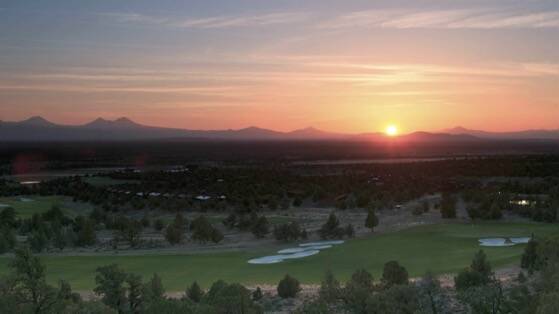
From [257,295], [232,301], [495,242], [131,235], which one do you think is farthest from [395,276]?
[131,235]

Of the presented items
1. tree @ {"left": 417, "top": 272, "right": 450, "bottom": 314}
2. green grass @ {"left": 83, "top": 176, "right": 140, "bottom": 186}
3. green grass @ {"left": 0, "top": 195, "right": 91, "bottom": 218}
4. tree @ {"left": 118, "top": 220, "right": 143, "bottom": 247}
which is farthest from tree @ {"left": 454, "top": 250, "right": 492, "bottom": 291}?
green grass @ {"left": 83, "top": 176, "right": 140, "bottom": 186}

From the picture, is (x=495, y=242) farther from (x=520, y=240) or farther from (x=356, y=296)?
(x=356, y=296)

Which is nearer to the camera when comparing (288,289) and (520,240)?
(288,289)

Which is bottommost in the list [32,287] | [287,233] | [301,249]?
[301,249]

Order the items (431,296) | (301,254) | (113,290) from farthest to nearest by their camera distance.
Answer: (301,254), (113,290), (431,296)

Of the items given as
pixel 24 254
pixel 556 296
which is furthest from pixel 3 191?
pixel 556 296

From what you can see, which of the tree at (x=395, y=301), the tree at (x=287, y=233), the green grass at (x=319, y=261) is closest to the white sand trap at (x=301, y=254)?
the green grass at (x=319, y=261)
